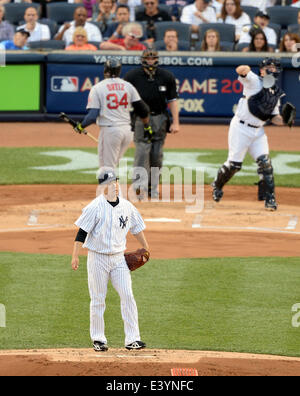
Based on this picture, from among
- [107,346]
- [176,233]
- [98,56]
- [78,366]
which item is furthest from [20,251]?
[98,56]

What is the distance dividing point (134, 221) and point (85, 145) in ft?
41.2

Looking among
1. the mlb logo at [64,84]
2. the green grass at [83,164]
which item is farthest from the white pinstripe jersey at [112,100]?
the mlb logo at [64,84]

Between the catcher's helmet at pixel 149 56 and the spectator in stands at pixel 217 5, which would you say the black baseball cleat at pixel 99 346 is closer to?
the catcher's helmet at pixel 149 56

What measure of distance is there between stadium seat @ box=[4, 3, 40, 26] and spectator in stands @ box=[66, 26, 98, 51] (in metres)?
2.07

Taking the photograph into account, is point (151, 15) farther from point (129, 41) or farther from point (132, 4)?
point (129, 41)

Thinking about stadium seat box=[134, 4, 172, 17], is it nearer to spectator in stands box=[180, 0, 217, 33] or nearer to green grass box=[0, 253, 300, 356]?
spectator in stands box=[180, 0, 217, 33]

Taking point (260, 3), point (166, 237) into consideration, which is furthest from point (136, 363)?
point (260, 3)

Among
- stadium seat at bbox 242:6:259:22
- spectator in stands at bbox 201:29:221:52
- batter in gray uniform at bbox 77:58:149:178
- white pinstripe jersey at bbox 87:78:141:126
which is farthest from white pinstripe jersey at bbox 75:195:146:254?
stadium seat at bbox 242:6:259:22

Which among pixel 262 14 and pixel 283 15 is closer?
pixel 262 14

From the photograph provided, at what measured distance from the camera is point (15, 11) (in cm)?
2333

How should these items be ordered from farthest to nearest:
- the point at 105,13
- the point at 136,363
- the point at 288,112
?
the point at 105,13 < the point at 288,112 < the point at 136,363

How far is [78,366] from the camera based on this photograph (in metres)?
7.25

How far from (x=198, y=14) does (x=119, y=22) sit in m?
1.87

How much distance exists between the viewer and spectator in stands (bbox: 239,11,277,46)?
2152 centimetres
